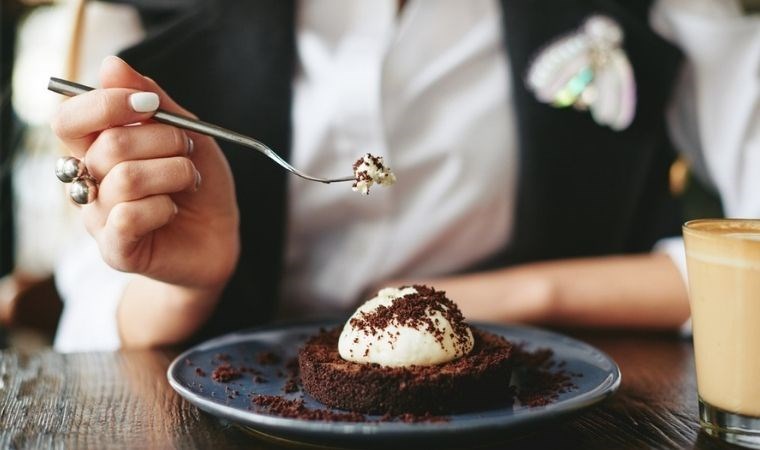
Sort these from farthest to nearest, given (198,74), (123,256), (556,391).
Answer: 1. (198,74)
2. (123,256)
3. (556,391)

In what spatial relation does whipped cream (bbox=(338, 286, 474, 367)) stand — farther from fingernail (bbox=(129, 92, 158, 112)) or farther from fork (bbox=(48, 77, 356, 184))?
fingernail (bbox=(129, 92, 158, 112))

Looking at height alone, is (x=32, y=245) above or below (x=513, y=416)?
below

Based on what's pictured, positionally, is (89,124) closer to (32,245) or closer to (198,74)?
(198,74)

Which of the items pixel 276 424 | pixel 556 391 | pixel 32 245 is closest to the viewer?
pixel 276 424

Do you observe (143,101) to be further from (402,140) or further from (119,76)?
(402,140)

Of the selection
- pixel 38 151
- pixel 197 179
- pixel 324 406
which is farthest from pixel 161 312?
pixel 38 151

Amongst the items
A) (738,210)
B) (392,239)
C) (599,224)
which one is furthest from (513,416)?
(738,210)
